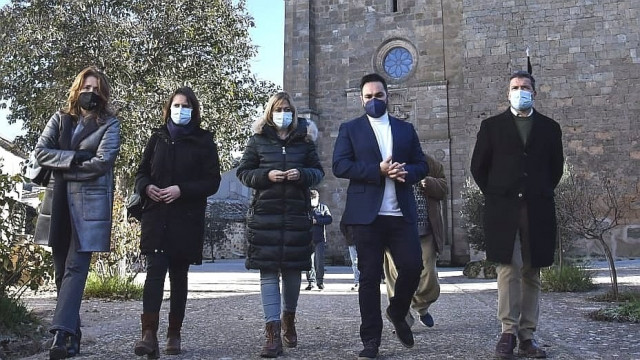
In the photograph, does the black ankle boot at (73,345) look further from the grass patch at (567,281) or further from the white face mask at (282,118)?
the grass patch at (567,281)

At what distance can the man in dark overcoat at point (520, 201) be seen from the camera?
4.05 m

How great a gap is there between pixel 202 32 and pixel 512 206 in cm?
921

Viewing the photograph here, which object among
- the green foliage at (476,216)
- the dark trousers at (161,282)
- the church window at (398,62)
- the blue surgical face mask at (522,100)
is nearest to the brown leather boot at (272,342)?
the dark trousers at (161,282)

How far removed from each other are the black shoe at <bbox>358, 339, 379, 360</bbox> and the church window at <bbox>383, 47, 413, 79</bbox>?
17.2 m

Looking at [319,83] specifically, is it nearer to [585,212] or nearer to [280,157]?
[585,212]

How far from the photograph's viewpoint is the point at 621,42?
16.9 m

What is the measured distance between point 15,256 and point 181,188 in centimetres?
251

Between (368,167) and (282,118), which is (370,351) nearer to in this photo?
(368,167)

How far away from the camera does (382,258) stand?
4.15m

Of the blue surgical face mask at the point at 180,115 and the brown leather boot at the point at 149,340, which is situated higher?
the blue surgical face mask at the point at 180,115

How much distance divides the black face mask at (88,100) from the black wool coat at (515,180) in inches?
107

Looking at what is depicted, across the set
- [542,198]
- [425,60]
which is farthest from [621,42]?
[542,198]

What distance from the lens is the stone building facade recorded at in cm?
1688

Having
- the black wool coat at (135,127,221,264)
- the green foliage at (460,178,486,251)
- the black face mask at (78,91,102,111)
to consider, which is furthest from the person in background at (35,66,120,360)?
the green foliage at (460,178,486,251)
